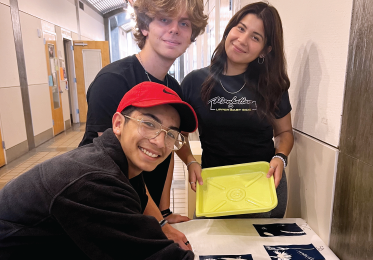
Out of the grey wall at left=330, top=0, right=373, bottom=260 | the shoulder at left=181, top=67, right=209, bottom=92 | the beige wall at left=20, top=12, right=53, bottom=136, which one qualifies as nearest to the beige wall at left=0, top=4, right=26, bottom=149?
the beige wall at left=20, top=12, right=53, bottom=136

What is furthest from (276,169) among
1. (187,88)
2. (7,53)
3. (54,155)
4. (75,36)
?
(75,36)

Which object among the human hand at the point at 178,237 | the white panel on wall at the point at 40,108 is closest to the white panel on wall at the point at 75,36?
the white panel on wall at the point at 40,108

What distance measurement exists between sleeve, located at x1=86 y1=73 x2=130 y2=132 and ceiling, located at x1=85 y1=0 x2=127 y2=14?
9663 mm

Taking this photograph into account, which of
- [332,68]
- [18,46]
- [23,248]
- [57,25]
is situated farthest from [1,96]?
[332,68]

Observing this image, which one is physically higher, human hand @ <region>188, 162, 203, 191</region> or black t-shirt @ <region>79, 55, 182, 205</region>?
black t-shirt @ <region>79, 55, 182, 205</region>

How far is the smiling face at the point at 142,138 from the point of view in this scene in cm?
90

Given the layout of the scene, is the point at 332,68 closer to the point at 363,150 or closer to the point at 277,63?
the point at 277,63

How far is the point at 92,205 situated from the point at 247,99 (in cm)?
91

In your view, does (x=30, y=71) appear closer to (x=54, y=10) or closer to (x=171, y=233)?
(x=54, y=10)

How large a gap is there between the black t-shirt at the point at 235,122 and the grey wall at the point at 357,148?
0.37m

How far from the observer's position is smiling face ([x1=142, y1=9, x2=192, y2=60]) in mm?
1234

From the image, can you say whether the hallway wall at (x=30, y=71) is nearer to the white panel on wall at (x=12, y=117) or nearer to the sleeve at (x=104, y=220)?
the white panel on wall at (x=12, y=117)

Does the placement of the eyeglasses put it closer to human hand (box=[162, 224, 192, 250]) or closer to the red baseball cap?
the red baseball cap

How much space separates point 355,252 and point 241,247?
0.42 metres
